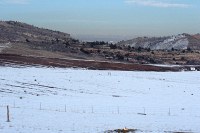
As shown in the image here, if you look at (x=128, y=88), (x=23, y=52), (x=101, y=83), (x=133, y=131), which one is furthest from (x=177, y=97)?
(x=23, y=52)

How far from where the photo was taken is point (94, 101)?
45656mm

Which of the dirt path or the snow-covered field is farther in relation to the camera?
the dirt path

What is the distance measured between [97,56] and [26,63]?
35.8 meters

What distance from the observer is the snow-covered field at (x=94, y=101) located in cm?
3206

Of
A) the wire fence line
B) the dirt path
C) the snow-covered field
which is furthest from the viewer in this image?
the dirt path

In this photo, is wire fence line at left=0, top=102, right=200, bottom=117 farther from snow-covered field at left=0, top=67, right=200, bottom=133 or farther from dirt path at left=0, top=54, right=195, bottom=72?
dirt path at left=0, top=54, right=195, bottom=72

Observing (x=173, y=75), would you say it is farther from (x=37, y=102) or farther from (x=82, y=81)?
(x=37, y=102)

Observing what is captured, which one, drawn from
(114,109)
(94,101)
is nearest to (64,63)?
(94,101)

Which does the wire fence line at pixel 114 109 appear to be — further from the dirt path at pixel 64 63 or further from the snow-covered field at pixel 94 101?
the dirt path at pixel 64 63

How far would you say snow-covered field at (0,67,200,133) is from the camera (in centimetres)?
3206

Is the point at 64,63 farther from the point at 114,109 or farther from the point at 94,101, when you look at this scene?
the point at 114,109

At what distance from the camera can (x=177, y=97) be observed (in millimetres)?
52594

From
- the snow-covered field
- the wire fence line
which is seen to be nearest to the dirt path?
the snow-covered field

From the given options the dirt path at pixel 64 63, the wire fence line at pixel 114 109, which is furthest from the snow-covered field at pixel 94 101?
the dirt path at pixel 64 63
